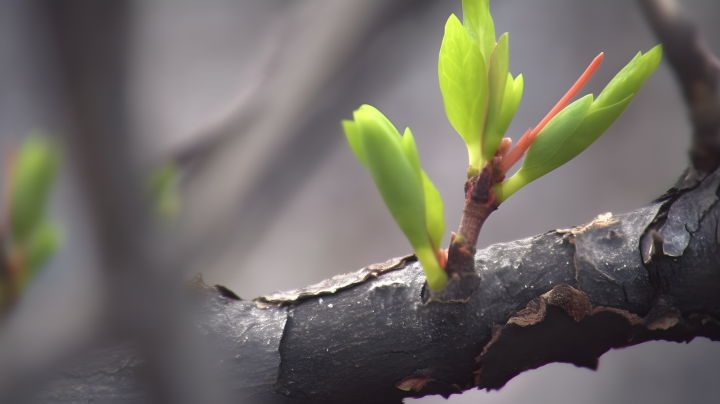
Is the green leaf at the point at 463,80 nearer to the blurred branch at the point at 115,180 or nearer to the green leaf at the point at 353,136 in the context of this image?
the green leaf at the point at 353,136

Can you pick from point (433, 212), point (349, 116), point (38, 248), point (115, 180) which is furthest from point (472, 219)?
point (349, 116)

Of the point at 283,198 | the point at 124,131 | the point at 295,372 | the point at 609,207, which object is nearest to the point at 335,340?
the point at 295,372

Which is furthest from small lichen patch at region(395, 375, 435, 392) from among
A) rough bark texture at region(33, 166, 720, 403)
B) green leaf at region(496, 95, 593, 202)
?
green leaf at region(496, 95, 593, 202)

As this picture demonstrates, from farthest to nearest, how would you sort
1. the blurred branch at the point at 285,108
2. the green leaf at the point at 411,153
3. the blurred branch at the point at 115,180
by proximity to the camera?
the blurred branch at the point at 285,108 < the green leaf at the point at 411,153 < the blurred branch at the point at 115,180

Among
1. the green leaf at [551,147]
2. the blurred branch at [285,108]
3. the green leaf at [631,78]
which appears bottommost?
the green leaf at [551,147]

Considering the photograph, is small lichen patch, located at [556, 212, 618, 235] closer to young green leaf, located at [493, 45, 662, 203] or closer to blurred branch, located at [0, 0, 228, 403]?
young green leaf, located at [493, 45, 662, 203]

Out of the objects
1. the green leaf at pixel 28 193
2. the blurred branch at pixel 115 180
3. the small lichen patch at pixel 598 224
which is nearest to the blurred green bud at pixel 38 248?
the green leaf at pixel 28 193

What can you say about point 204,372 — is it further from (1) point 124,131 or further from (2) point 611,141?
(2) point 611,141

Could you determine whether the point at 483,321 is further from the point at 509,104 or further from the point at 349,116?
the point at 349,116
